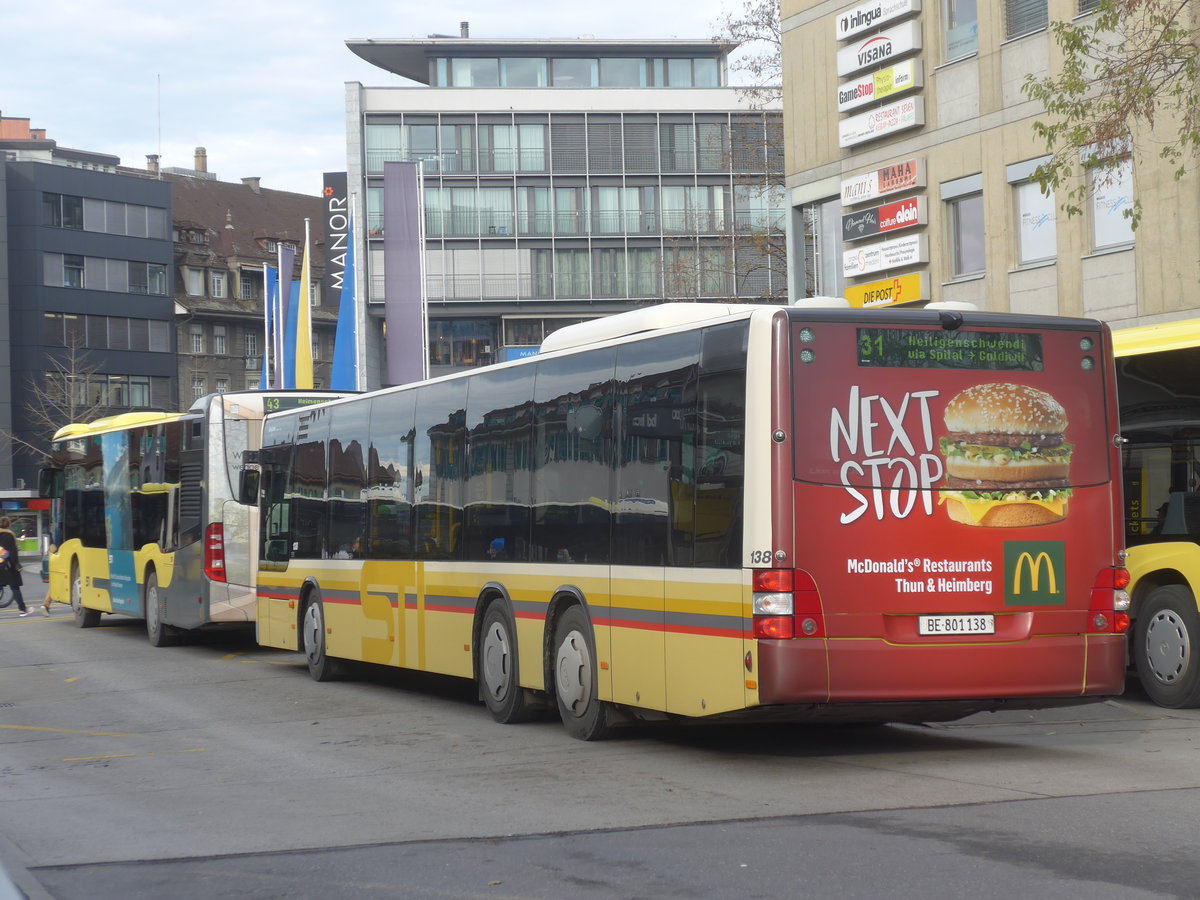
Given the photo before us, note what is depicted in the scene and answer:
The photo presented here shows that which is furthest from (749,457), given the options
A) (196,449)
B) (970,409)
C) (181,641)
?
(181,641)

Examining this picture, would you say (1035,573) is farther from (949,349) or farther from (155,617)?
(155,617)

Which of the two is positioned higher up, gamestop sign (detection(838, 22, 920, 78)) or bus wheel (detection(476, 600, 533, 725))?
gamestop sign (detection(838, 22, 920, 78))

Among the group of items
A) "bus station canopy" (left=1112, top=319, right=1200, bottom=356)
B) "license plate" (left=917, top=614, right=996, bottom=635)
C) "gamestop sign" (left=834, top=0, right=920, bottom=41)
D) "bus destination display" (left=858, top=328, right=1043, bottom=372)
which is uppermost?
"gamestop sign" (left=834, top=0, right=920, bottom=41)

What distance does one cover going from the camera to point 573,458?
1257 centimetres

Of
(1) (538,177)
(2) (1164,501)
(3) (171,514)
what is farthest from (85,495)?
(1) (538,177)

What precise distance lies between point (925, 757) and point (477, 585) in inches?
177

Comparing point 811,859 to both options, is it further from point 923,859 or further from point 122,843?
point 122,843

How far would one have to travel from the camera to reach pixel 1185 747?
1141 centimetres

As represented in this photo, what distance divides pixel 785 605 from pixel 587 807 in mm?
1693

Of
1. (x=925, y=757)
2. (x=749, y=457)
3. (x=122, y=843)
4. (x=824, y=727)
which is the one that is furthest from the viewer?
(x=824, y=727)

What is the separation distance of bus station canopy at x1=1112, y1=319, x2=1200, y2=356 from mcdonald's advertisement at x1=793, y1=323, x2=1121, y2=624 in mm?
2902

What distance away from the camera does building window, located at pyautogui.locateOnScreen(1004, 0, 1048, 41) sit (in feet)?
91.0

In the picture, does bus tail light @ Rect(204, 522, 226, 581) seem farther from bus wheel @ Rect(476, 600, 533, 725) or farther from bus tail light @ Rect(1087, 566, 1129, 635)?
bus tail light @ Rect(1087, 566, 1129, 635)

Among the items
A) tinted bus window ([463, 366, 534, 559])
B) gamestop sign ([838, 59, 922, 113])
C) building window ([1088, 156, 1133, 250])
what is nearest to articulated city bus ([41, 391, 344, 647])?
tinted bus window ([463, 366, 534, 559])
